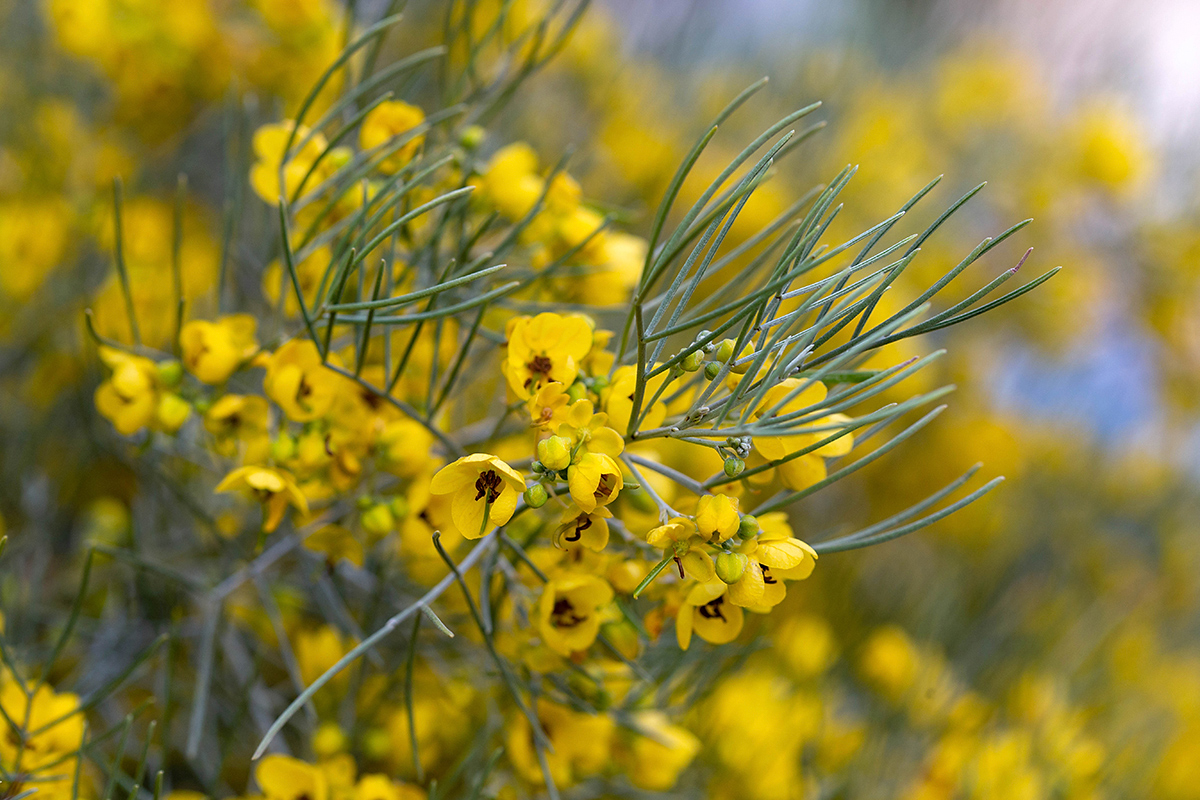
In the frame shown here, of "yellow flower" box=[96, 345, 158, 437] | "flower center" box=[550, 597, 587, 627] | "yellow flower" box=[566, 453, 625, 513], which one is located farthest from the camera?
"yellow flower" box=[96, 345, 158, 437]

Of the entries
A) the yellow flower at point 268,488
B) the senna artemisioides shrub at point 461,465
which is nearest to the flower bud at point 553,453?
the senna artemisioides shrub at point 461,465

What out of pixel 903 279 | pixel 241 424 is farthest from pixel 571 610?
pixel 903 279

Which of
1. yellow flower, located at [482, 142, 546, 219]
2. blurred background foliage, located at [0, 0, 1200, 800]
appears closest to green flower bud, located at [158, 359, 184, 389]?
blurred background foliage, located at [0, 0, 1200, 800]

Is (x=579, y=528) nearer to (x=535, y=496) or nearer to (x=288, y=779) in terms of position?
(x=535, y=496)

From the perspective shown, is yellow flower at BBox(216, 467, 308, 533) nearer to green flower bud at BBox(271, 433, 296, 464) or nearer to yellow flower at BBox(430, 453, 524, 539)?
green flower bud at BBox(271, 433, 296, 464)

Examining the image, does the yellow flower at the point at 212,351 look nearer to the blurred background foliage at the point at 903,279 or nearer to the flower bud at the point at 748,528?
the blurred background foliage at the point at 903,279

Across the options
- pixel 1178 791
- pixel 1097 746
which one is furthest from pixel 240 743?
pixel 1178 791
